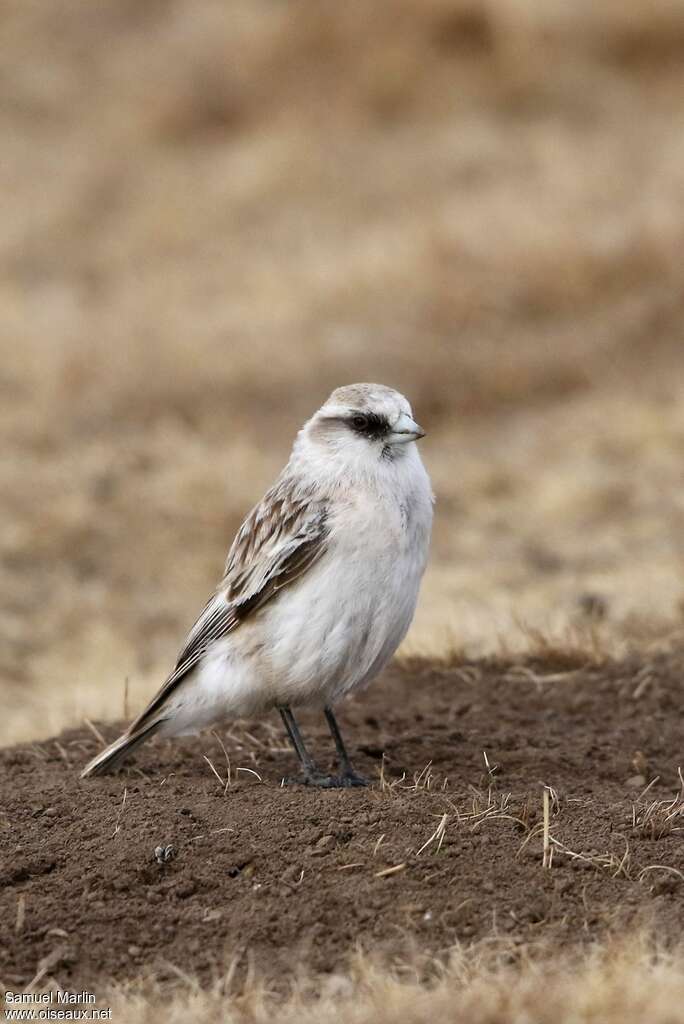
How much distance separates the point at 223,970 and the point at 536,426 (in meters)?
11.2

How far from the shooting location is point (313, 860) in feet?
19.1

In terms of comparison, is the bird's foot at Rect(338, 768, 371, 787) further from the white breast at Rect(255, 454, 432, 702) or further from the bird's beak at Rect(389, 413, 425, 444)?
the bird's beak at Rect(389, 413, 425, 444)

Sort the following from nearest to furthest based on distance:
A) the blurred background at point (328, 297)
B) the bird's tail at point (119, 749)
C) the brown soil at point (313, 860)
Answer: the brown soil at point (313, 860) < the bird's tail at point (119, 749) < the blurred background at point (328, 297)

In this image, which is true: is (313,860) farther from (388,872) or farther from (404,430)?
(404,430)

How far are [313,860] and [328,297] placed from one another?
1320 cm

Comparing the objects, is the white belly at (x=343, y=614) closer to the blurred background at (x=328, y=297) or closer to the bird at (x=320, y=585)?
the bird at (x=320, y=585)

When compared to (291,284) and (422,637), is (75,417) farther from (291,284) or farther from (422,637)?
(422,637)

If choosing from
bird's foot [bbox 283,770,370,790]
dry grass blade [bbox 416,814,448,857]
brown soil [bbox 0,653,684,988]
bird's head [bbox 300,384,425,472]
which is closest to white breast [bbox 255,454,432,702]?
bird's head [bbox 300,384,425,472]

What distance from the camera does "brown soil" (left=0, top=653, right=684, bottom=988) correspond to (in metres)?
5.36

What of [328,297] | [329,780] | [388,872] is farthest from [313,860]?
[328,297]

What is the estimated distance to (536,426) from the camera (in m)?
15.9

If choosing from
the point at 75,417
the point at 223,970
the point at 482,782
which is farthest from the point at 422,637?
the point at 75,417

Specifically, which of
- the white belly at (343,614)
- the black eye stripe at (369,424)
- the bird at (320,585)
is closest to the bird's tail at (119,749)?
the bird at (320,585)

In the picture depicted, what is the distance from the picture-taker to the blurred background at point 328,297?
1260 centimetres
